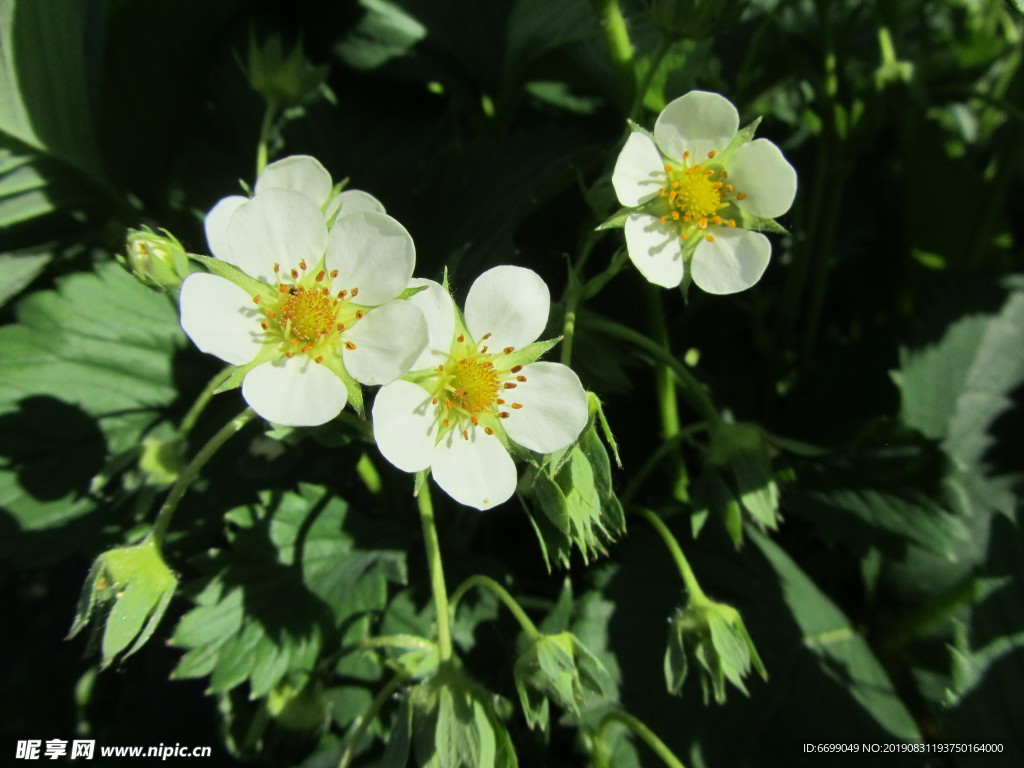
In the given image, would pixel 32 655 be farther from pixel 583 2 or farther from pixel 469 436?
pixel 583 2

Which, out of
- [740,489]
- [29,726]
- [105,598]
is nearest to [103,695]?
[29,726]

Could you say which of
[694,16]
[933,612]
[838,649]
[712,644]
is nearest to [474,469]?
[712,644]

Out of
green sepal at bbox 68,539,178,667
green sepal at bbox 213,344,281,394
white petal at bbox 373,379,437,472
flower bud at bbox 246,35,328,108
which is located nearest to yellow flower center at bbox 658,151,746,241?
white petal at bbox 373,379,437,472

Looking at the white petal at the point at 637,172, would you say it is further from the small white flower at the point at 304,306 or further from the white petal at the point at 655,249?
the small white flower at the point at 304,306

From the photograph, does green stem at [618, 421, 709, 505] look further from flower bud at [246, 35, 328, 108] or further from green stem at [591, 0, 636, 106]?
flower bud at [246, 35, 328, 108]

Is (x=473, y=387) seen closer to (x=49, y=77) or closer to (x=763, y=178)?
(x=763, y=178)
